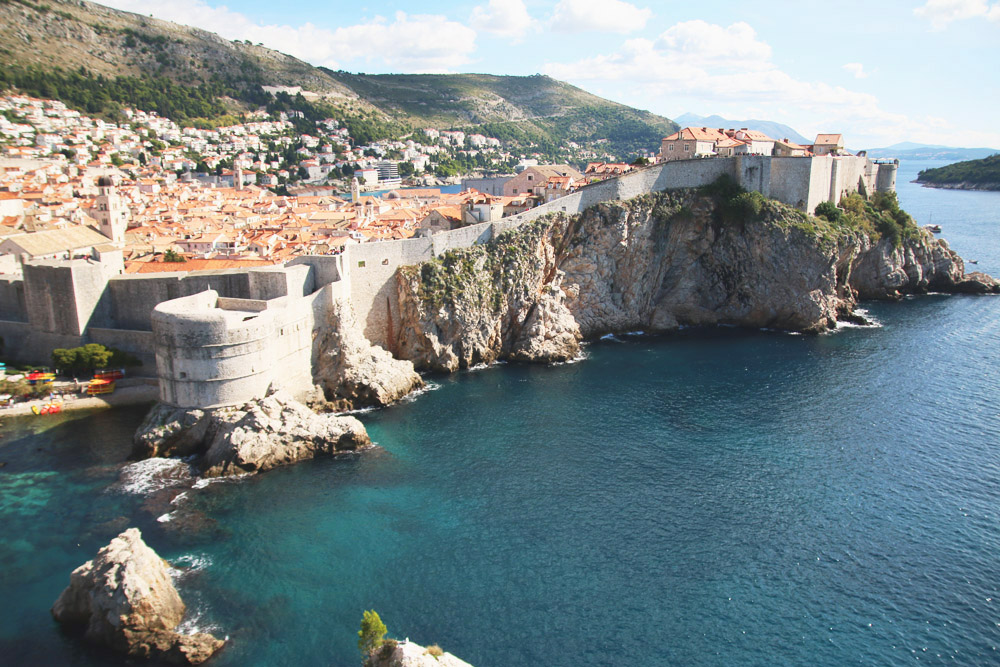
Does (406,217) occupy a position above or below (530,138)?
below

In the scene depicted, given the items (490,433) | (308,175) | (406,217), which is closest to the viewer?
(490,433)

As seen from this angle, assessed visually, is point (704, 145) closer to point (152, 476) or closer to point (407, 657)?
point (152, 476)

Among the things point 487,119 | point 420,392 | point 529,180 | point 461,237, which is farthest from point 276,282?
point 487,119

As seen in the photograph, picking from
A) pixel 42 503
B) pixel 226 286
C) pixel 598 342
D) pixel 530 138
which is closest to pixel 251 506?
pixel 42 503

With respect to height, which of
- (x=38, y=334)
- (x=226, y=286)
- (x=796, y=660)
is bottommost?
(x=796, y=660)

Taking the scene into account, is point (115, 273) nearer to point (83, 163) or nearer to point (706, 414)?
point (706, 414)
